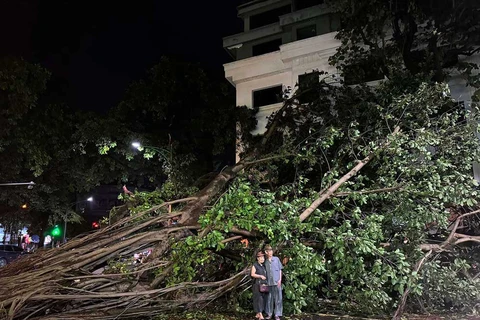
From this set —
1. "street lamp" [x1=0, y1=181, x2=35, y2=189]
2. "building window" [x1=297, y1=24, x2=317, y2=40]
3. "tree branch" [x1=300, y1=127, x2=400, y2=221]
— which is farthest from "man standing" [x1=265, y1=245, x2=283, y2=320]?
"building window" [x1=297, y1=24, x2=317, y2=40]

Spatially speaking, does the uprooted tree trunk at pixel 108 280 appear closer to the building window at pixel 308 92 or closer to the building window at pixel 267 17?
the building window at pixel 308 92

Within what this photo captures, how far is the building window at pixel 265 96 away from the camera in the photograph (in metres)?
20.3

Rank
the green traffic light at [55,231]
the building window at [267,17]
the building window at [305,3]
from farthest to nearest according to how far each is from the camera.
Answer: the green traffic light at [55,231] → the building window at [267,17] → the building window at [305,3]

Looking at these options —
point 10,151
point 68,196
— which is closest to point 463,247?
point 10,151

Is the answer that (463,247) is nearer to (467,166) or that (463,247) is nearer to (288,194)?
(467,166)

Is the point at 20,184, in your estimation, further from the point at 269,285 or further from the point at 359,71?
the point at 359,71

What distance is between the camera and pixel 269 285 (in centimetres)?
646

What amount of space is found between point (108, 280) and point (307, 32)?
17351mm

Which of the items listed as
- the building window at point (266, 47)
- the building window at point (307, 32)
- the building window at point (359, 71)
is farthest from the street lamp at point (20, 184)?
the building window at point (307, 32)

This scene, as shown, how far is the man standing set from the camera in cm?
649

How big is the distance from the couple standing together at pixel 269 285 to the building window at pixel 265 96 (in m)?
14.5

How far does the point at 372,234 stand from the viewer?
22.4 ft

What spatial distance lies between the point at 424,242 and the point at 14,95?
12.6 m

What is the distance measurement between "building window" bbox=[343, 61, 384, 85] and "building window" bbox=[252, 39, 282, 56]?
8718 millimetres
